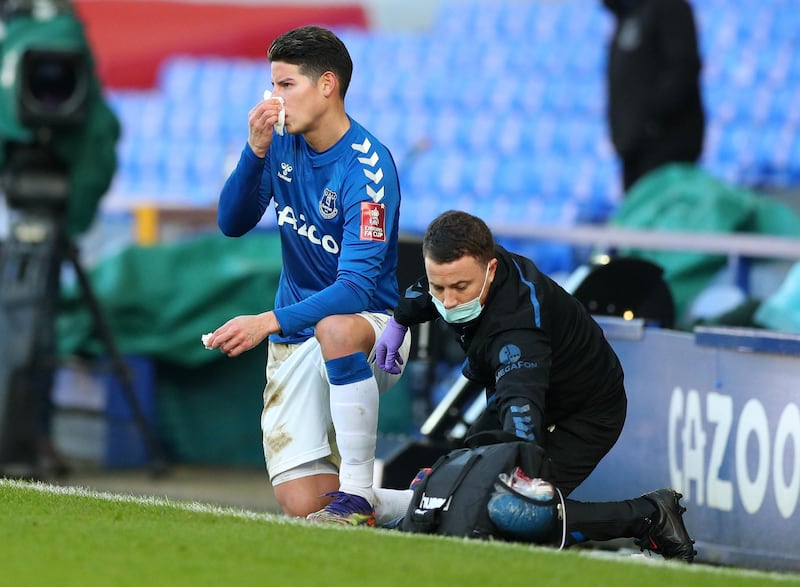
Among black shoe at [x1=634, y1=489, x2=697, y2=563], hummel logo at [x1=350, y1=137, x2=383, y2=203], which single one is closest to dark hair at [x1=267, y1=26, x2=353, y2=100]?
hummel logo at [x1=350, y1=137, x2=383, y2=203]

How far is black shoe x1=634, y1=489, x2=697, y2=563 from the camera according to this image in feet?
16.2

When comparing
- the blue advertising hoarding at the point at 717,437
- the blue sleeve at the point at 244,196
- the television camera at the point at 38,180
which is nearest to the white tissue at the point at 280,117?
the blue sleeve at the point at 244,196

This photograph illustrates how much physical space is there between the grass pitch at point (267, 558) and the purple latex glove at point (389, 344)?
60 cm

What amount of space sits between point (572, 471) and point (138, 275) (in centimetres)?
551

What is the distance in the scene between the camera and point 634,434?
21.5ft

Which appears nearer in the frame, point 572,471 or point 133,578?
point 133,578

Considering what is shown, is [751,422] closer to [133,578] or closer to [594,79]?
[133,578]

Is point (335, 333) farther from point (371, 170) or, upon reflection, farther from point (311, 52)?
point (311, 52)

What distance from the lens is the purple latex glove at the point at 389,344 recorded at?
4.89 metres

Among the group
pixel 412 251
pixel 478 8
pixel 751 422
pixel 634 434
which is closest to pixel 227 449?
pixel 412 251

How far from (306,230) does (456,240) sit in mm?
765

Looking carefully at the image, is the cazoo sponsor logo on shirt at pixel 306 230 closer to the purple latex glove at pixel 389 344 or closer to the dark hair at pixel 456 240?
the purple latex glove at pixel 389 344

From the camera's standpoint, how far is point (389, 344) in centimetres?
489

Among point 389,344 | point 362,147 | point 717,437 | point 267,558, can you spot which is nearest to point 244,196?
point 362,147
